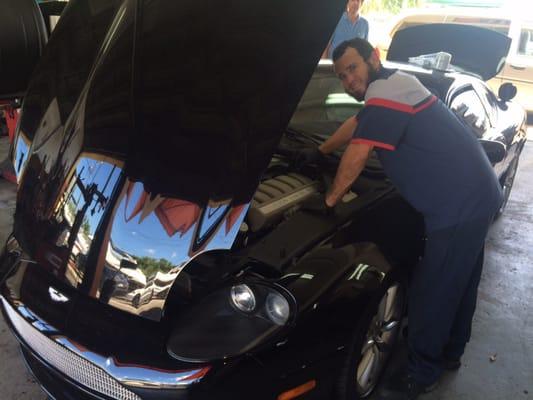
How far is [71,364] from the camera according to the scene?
4.97 ft

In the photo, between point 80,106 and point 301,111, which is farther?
point 301,111

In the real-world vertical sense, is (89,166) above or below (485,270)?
above

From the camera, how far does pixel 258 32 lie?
70.3 inches

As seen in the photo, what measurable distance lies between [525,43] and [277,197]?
22.6ft

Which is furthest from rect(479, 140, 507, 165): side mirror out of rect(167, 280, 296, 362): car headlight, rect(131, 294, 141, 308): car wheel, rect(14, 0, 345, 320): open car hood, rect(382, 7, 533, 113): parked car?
rect(382, 7, 533, 113): parked car

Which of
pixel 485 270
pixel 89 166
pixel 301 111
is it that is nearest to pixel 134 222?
pixel 89 166

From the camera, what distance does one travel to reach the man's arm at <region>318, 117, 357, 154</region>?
230cm

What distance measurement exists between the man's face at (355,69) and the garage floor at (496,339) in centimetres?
136

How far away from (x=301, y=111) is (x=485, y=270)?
1705 millimetres

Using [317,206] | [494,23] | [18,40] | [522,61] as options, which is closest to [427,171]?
[317,206]

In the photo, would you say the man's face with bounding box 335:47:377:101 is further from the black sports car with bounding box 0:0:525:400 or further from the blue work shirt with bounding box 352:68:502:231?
the black sports car with bounding box 0:0:525:400

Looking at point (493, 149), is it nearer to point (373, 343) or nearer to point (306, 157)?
point (306, 157)

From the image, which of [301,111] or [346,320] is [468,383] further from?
[301,111]

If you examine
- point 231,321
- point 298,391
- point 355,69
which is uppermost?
point 355,69
